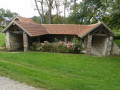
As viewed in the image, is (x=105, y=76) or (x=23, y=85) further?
(x=105, y=76)

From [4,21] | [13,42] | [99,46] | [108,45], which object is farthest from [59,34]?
[4,21]

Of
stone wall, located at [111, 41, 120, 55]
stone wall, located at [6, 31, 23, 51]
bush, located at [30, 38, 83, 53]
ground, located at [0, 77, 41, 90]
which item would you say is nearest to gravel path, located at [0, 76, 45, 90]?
ground, located at [0, 77, 41, 90]

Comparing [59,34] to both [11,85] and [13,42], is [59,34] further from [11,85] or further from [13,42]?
[11,85]

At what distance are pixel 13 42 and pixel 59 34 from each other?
6.20 m

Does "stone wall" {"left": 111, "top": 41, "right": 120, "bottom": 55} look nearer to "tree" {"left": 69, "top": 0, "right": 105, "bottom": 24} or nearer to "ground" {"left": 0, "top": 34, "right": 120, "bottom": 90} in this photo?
"ground" {"left": 0, "top": 34, "right": 120, "bottom": 90}

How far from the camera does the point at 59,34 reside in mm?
14703

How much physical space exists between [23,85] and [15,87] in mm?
263

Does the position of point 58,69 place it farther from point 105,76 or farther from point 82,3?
point 82,3

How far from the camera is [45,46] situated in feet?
36.2

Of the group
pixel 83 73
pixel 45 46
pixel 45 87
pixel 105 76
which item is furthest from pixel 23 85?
pixel 45 46

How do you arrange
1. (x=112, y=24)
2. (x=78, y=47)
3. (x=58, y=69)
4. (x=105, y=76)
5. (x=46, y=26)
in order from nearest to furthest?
(x=105, y=76), (x=58, y=69), (x=78, y=47), (x=112, y=24), (x=46, y=26)

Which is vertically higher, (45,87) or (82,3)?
(82,3)

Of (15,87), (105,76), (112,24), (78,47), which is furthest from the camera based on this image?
(112,24)

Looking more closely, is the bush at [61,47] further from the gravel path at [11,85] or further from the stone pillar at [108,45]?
the gravel path at [11,85]
